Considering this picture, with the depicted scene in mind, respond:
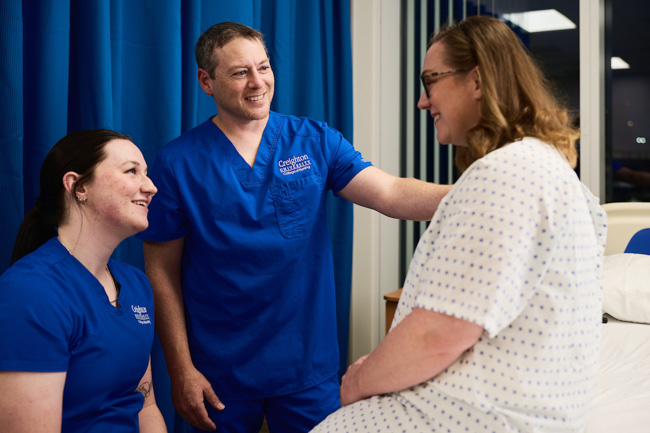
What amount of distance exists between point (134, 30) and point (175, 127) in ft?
1.04

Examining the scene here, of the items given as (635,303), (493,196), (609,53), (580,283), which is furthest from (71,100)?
(609,53)

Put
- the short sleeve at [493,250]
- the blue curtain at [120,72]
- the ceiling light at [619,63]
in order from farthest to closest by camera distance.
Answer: the ceiling light at [619,63] → the blue curtain at [120,72] → the short sleeve at [493,250]

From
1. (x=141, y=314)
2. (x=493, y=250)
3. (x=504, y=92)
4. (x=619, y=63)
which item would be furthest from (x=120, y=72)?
(x=619, y=63)

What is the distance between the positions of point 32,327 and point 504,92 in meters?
0.92

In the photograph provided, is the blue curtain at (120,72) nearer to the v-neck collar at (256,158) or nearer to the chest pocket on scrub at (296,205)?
the v-neck collar at (256,158)

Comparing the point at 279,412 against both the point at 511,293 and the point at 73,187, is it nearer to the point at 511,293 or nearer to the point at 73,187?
the point at 73,187

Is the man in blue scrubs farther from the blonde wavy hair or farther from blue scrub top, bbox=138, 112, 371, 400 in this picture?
the blonde wavy hair

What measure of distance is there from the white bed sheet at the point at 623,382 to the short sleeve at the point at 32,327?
1.08 metres

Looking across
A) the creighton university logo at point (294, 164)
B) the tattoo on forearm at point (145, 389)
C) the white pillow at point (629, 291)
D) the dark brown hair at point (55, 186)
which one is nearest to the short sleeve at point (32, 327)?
the dark brown hair at point (55, 186)

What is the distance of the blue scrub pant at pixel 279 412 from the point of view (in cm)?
162

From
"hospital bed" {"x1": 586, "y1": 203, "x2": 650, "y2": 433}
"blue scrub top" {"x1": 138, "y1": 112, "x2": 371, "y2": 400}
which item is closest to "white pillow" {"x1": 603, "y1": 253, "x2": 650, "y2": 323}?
"hospital bed" {"x1": 586, "y1": 203, "x2": 650, "y2": 433}

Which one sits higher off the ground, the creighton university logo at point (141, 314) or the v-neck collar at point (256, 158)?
the v-neck collar at point (256, 158)

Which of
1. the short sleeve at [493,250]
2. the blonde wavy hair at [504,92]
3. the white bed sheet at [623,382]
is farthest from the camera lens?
the white bed sheet at [623,382]

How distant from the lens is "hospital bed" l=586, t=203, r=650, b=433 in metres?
1.39
